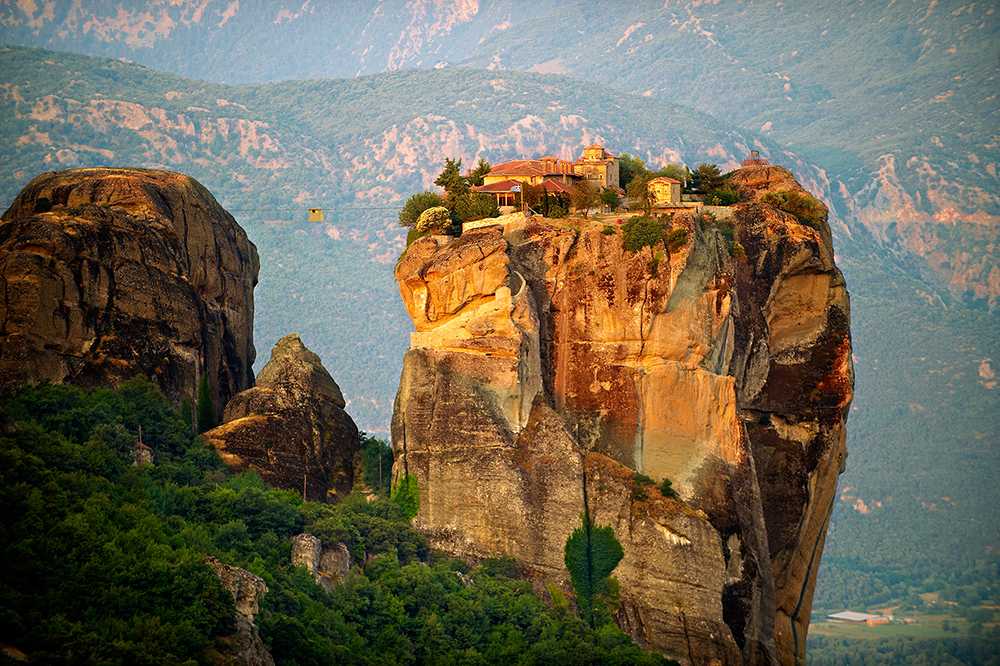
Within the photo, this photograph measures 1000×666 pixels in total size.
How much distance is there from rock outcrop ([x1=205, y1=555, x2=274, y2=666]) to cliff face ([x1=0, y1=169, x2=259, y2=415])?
51.1 ft

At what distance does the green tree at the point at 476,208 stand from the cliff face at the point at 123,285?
44.3 feet

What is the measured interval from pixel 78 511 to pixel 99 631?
28.4 ft

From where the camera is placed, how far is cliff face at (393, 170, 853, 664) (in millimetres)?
78812

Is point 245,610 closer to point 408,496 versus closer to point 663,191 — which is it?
point 408,496

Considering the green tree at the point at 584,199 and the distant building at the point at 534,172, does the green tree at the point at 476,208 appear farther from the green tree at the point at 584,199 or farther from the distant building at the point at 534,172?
the green tree at the point at 584,199

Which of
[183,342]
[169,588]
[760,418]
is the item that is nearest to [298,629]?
[169,588]

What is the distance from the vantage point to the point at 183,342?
8338cm

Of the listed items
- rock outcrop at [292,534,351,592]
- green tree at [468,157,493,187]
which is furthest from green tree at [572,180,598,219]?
rock outcrop at [292,534,351,592]

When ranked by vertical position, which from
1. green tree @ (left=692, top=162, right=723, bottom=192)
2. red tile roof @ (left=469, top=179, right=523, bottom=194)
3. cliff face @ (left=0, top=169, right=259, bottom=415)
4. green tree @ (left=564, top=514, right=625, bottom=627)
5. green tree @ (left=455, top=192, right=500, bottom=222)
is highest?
green tree @ (left=692, top=162, right=723, bottom=192)

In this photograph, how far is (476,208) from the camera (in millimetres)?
88375

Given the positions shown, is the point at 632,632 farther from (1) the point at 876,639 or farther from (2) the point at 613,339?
(1) the point at 876,639

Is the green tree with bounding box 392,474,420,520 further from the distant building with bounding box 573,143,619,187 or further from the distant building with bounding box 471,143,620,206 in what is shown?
the distant building with bounding box 573,143,619,187

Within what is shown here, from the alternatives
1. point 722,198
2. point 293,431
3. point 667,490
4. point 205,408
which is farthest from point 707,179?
point 205,408

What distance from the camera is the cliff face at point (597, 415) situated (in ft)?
259
